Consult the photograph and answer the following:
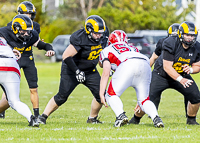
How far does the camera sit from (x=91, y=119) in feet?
21.1

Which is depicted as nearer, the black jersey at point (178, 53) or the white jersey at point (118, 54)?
the white jersey at point (118, 54)

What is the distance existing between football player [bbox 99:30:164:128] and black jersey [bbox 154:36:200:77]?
52 centimetres

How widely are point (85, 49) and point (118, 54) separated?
0.80 m

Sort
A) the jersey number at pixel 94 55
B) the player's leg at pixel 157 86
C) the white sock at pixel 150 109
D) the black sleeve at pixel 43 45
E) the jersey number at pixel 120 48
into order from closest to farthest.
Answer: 1. the white sock at pixel 150 109
2. the jersey number at pixel 120 48
3. the jersey number at pixel 94 55
4. the player's leg at pixel 157 86
5. the black sleeve at pixel 43 45

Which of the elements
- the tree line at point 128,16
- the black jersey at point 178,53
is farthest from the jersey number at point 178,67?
the tree line at point 128,16

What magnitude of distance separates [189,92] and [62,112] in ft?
10.6

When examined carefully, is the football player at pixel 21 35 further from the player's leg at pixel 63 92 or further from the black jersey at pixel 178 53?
the black jersey at pixel 178 53

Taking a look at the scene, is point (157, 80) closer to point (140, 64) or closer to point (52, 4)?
point (140, 64)

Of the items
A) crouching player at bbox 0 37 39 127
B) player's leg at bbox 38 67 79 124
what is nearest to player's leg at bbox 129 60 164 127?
player's leg at bbox 38 67 79 124

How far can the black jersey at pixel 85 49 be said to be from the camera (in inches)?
236

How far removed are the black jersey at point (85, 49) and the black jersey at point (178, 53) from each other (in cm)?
101

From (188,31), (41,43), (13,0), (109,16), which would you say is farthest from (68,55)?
(13,0)

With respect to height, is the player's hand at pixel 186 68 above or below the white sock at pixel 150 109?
above

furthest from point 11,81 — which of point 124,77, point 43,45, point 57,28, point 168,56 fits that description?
point 57,28
